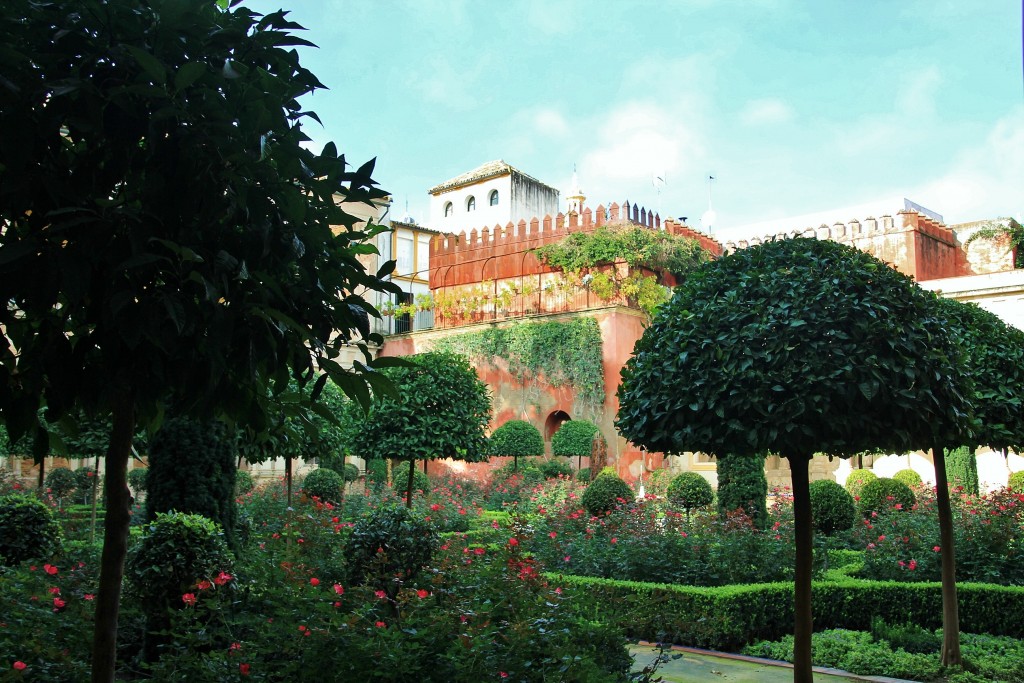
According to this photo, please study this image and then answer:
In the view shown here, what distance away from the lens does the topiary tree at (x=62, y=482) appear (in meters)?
17.0

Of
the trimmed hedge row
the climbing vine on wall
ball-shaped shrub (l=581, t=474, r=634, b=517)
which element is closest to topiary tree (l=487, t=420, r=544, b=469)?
the climbing vine on wall

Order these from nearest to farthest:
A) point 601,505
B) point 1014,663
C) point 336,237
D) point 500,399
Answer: point 336,237 < point 1014,663 < point 601,505 < point 500,399

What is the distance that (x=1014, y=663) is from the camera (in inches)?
259

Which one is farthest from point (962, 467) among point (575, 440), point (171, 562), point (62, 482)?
point (62, 482)

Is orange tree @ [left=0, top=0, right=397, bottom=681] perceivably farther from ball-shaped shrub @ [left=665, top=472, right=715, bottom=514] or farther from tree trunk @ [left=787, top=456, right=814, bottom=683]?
ball-shaped shrub @ [left=665, top=472, right=715, bottom=514]

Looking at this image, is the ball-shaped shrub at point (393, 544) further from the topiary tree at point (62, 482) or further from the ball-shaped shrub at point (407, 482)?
the topiary tree at point (62, 482)

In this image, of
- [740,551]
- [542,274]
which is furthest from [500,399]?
[740,551]

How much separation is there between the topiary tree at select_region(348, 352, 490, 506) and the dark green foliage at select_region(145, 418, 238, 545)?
576 centimetres

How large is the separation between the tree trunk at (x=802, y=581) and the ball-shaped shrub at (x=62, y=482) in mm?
15591

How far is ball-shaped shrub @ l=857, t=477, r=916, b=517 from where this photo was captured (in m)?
12.6

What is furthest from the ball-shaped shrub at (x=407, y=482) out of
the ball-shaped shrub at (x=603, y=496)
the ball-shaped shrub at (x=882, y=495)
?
the ball-shaped shrub at (x=882, y=495)

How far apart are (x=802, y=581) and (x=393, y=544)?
2941mm

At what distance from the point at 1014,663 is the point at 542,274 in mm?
18094

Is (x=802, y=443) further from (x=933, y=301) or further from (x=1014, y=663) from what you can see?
(x=1014, y=663)
